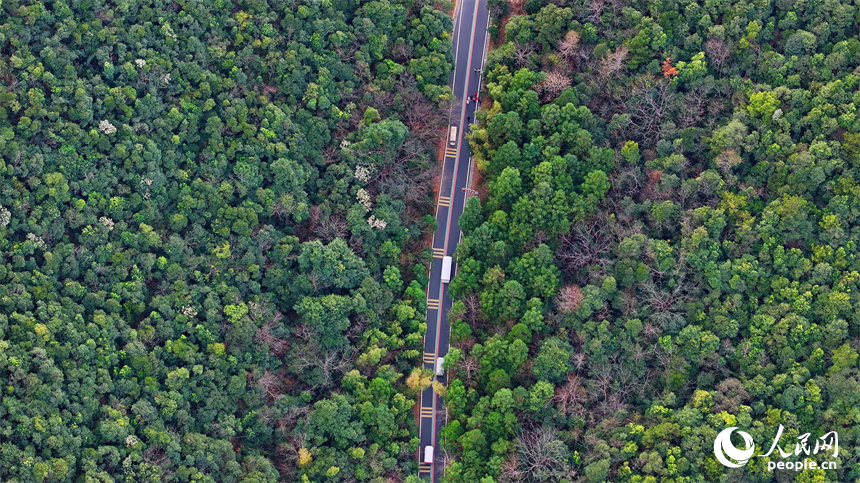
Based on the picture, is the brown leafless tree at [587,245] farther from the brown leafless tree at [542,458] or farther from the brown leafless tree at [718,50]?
the brown leafless tree at [718,50]

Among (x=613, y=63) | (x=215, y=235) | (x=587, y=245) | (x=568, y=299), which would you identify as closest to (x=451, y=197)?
(x=587, y=245)

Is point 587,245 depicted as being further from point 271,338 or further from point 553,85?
point 271,338

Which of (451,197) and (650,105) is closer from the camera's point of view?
(650,105)

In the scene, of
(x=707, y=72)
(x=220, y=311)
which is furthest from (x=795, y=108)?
(x=220, y=311)

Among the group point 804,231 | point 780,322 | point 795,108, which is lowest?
point 780,322

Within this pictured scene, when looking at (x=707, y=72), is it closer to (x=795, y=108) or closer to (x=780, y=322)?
(x=795, y=108)

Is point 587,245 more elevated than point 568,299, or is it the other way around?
point 587,245

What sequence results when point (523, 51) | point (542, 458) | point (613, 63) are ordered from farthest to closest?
1. point (523, 51)
2. point (613, 63)
3. point (542, 458)
